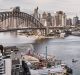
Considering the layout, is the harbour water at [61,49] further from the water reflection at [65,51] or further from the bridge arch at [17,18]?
the bridge arch at [17,18]

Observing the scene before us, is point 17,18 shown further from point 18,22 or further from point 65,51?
point 65,51

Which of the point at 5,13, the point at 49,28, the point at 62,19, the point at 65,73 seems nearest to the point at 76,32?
the point at 62,19

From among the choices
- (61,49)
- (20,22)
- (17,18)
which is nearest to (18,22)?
(20,22)

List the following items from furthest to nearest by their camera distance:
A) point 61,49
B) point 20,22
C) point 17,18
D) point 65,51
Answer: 1. point 20,22
2. point 17,18
3. point 61,49
4. point 65,51

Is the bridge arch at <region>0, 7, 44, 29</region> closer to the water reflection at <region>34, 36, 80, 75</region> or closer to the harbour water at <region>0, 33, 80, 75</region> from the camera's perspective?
the harbour water at <region>0, 33, 80, 75</region>

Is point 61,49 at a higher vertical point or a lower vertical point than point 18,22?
lower

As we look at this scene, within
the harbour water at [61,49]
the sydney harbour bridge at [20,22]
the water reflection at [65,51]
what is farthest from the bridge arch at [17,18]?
the water reflection at [65,51]

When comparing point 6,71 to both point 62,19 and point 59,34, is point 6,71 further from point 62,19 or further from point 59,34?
point 62,19

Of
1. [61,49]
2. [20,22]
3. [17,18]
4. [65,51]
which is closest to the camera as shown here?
[65,51]

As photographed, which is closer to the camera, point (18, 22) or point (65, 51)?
point (65, 51)

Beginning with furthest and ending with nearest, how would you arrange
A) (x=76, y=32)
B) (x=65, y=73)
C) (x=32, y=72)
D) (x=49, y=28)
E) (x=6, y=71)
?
(x=76, y=32) < (x=49, y=28) < (x=65, y=73) < (x=32, y=72) < (x=6, y=71)
